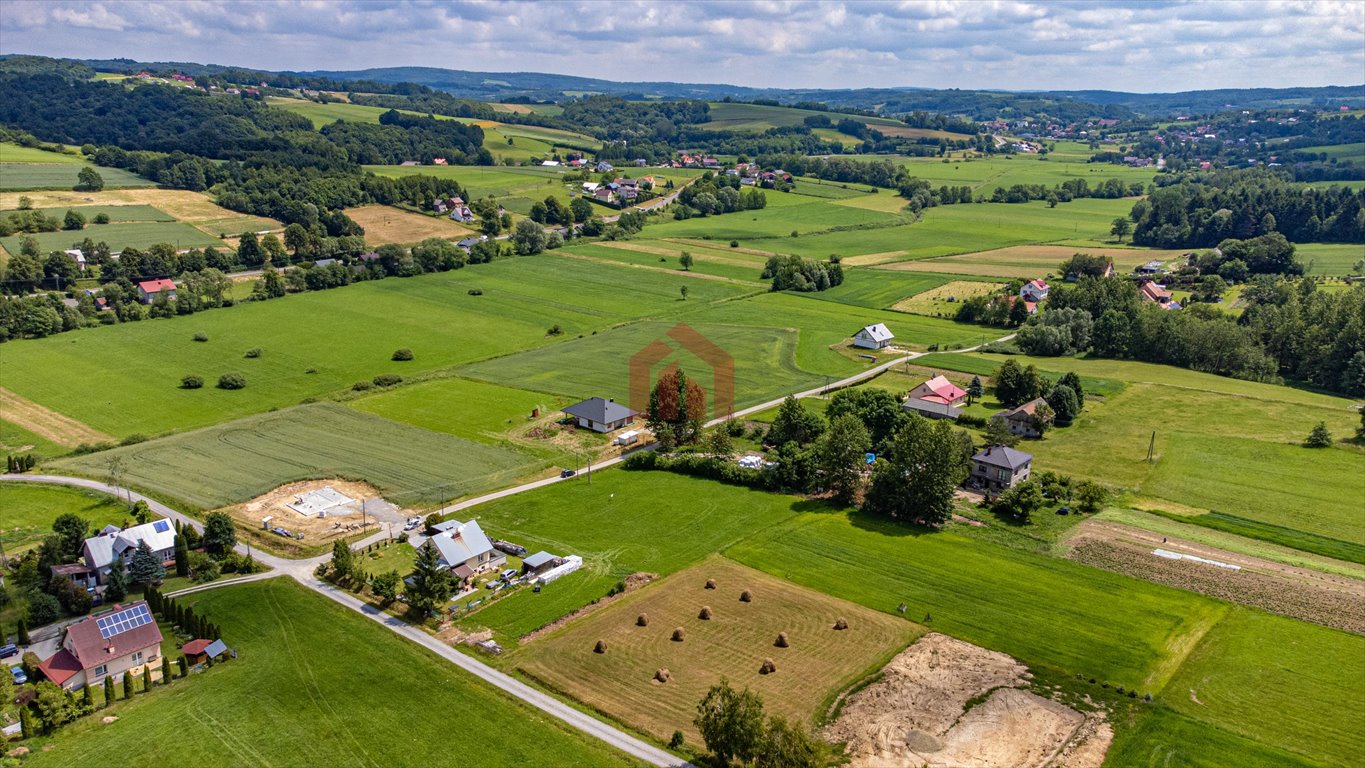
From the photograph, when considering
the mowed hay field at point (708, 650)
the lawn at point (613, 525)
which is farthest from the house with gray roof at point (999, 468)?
the mowed hay field at point (708, 650)

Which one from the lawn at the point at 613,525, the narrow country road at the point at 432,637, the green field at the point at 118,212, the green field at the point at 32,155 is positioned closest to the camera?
the narrow country road at the point at 432,637

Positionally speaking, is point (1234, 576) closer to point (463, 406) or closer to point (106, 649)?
point (106, 649)

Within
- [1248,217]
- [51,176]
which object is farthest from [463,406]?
[1248,217]

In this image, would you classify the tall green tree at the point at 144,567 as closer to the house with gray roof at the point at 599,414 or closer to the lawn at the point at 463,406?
the lawn at the point at 463,406

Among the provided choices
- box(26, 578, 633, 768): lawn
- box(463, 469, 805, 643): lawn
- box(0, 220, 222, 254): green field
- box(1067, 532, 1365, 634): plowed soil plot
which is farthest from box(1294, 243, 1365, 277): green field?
box(0, 220, 222, 254): green field

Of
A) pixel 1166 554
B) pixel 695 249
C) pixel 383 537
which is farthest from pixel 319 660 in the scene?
pixel 695 249
